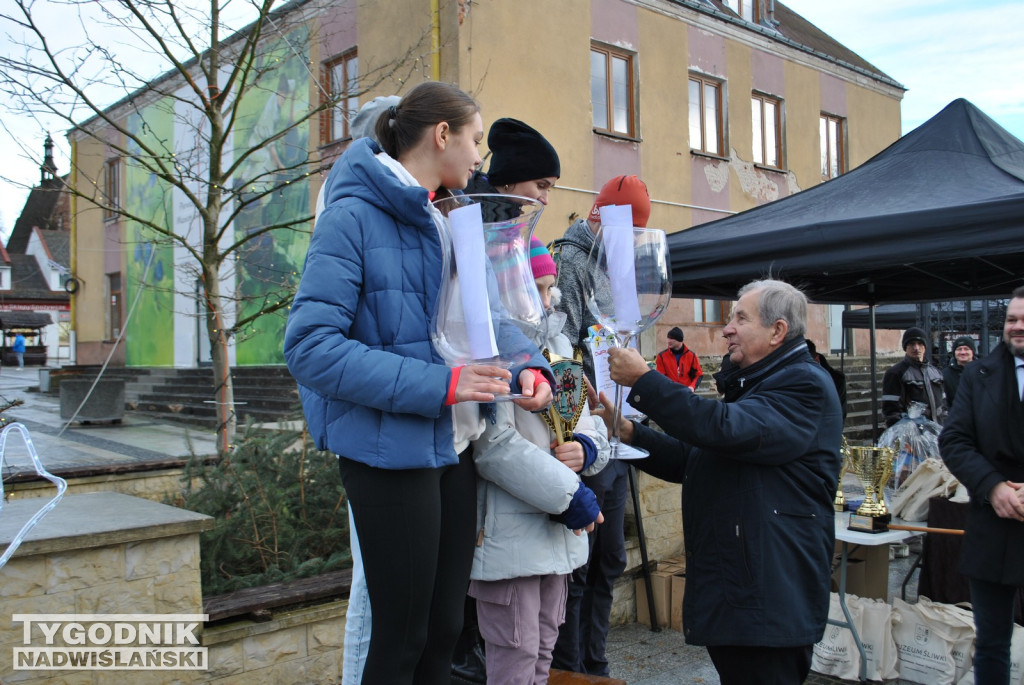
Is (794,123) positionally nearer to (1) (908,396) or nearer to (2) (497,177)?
(1) (908,396)

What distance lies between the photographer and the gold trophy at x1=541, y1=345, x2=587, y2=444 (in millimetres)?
2408

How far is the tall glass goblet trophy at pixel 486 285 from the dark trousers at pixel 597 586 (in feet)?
4.71

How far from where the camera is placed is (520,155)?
2.75m

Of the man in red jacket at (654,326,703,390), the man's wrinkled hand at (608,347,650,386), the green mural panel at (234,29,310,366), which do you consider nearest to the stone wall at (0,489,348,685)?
the man's wrinkled hand at (608,347,650,386)

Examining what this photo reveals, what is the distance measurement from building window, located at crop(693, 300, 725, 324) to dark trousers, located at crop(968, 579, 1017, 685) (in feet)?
40.6

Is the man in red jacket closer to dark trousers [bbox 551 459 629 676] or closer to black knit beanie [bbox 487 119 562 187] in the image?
dark trousers [bbox 551 459 629 676]

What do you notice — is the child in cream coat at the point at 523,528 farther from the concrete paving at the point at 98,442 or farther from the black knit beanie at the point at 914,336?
the black knit beanie at the point at 914,336

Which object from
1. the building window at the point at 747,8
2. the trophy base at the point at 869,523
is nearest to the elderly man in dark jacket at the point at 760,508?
the trophy base at the point at 869,523

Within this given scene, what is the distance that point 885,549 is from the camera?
4855 mm

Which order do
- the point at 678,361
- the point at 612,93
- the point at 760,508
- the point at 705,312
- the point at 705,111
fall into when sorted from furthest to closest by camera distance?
the point at 705,312
the point at 705,111
the point at 612,93
the point at 678,361
the point at 760,508

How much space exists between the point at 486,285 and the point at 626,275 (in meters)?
0.72

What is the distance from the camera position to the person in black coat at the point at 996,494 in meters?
3.24

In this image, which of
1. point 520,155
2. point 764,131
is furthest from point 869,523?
point 764,131

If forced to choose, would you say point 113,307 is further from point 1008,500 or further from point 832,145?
point 1008,500
